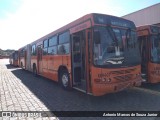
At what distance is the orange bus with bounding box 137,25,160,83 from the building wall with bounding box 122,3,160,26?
44.7ft

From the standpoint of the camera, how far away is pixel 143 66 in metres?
9.20

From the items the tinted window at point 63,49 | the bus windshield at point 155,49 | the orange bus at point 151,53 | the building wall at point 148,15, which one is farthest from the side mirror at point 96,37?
the building wall at point 148,15

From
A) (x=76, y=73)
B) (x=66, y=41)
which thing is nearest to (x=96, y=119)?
(x=76, y=73)

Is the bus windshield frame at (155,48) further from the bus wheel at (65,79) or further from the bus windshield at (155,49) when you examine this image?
the bus wheel at (65,79)

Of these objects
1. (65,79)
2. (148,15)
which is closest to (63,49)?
(65,79)

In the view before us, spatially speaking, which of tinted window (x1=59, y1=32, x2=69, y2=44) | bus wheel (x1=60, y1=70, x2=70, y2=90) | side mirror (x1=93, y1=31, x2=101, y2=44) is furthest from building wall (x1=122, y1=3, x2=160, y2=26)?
side mirror (x1=93, y1=31, x2=101, y2=44)

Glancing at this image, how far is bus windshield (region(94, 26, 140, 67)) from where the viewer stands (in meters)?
6.46

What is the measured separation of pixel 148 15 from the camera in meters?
22.7

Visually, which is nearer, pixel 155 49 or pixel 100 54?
pixel 100 54

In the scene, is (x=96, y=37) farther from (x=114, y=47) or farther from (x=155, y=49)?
(x=155, y=49)

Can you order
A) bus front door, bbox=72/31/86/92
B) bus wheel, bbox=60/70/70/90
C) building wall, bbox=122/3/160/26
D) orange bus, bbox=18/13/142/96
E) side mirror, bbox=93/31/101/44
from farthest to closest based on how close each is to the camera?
building wall, bbox=122/3/160/26 → bus wheel, bbox=60/70/70/90 → bus front door, bbox=72/31/86/92 → orange bus, bbox=18/13/142/96 → side mirror, bbox=93/31/101/44

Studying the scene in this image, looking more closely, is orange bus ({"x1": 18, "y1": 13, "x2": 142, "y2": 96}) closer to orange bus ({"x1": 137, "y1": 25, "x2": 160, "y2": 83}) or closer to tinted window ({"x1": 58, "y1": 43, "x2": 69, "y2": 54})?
tinted window ({"x1": 58, "y1": 43, "x2": 69, "y2": 54})

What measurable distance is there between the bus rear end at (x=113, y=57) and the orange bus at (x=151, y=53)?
136cm

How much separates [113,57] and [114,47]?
37cm
